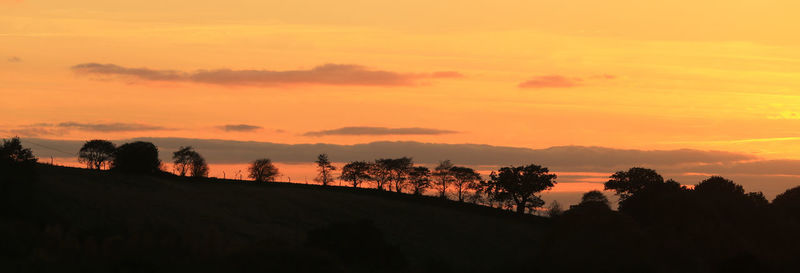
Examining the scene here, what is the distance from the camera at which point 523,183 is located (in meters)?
157

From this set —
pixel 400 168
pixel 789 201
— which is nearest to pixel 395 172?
pixel 400 168

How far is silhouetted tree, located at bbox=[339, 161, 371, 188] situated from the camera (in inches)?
7352

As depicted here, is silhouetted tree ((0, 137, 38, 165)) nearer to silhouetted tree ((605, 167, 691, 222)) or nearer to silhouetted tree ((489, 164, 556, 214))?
silhouetted tree ((605, 167, 691, 222))

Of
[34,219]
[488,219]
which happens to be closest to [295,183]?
[488,219]

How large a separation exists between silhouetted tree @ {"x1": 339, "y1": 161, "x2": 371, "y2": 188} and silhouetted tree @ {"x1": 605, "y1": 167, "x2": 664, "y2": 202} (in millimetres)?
60079

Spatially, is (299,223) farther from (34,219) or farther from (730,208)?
(730,208)

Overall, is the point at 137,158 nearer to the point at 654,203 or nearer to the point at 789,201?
the point at 654,203

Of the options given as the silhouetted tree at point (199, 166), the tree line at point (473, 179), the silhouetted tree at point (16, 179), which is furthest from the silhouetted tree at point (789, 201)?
the silhouetted tree at point (199, 166)

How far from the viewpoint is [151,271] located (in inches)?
1681

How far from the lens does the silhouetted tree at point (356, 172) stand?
186750 millimetres

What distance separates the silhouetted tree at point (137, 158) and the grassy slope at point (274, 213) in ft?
11.1

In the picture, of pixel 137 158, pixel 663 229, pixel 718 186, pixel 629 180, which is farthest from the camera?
pixel 629 180

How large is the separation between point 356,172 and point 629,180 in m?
64.6

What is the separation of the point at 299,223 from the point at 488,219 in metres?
38.1
